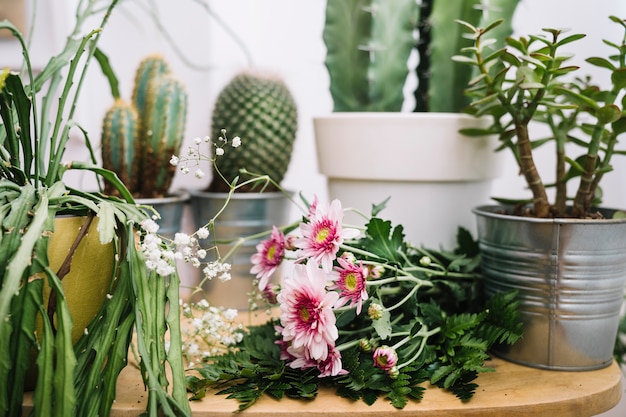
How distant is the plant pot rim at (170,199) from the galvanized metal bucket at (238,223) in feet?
0.07

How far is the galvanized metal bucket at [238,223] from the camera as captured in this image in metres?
0.83

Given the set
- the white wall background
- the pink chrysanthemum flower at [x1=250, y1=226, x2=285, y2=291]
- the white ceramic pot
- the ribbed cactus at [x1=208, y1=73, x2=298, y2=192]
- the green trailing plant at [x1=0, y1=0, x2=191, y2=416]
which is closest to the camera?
the green trailing plant at [x1=0, y1=0, x2=191, y2=416]

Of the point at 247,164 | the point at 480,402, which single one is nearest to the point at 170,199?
the point at 247,164

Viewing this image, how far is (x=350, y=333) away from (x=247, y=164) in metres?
0.36

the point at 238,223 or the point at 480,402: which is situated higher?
the point at 238,223

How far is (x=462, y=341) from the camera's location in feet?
1.86

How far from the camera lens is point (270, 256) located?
631 mm

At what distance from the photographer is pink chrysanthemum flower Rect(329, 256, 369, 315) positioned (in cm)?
53

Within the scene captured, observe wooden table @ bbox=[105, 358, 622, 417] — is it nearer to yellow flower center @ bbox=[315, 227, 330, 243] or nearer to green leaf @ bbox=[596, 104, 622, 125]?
yellow flower center @ bbox=[315, 227, 330, 243]

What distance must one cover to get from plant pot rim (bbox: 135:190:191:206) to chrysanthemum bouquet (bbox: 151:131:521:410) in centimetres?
21

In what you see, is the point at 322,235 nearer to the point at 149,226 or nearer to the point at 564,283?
the point at 149,226

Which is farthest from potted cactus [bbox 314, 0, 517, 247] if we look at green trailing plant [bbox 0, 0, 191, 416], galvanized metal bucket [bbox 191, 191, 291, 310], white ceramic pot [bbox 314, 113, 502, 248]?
green trailing plant [bbox 0, 0, 191, 416]

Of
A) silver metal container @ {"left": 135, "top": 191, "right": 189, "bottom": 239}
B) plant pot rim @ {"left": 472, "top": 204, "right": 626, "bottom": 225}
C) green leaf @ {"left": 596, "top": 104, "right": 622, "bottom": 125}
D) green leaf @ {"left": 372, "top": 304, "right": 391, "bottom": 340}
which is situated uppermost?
green leaf @ {"left": 596, "top": 104, "right": 622, "bottom": 125}

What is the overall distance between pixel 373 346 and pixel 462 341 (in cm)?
10
